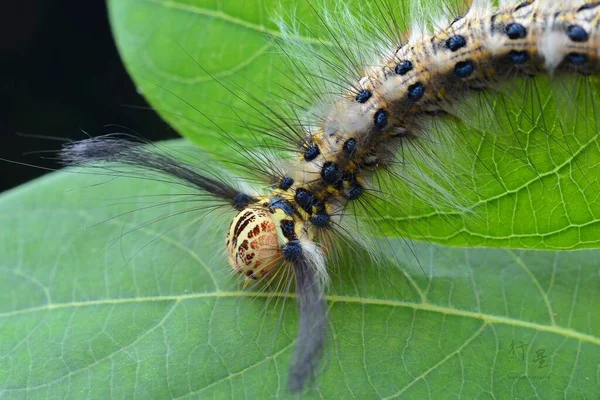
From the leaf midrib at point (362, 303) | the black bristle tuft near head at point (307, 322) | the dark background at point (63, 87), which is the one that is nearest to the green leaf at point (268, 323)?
the leaf midrib at point (362, 303)

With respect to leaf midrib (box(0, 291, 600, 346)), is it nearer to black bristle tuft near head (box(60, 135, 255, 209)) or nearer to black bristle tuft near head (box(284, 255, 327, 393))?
black bristle tuft near head (box(284, 255, 327, 393))

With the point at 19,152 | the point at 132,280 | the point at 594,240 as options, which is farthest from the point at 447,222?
the point at 19,152

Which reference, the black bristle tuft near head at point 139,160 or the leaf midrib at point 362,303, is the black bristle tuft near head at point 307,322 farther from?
the black bristle tuft near head at point 139,160

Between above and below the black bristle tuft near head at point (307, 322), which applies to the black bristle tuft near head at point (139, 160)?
above

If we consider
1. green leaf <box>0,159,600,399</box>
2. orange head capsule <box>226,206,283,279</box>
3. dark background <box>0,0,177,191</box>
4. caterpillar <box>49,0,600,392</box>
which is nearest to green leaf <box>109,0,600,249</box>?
caterpillar <box>49,0,600,392</box>

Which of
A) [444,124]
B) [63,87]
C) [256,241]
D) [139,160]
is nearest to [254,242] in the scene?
[256,241]

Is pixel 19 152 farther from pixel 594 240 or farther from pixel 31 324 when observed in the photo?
pixel 594 240
